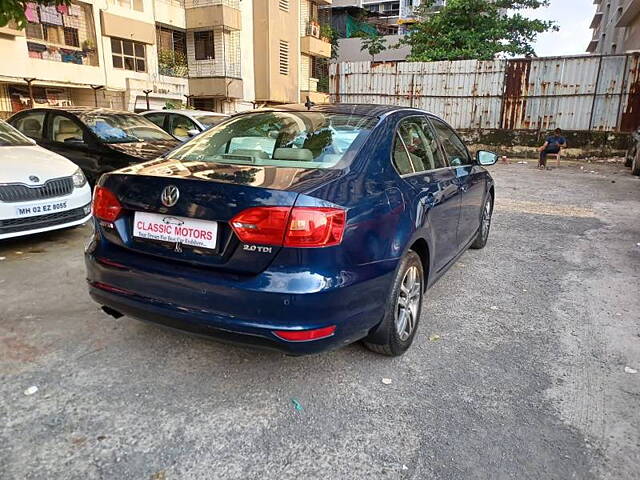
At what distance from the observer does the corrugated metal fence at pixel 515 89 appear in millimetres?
14083

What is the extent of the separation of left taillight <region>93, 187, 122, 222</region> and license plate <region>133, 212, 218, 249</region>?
165mm

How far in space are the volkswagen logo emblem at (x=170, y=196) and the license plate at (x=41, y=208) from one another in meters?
3.06

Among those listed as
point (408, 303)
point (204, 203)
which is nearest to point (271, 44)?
point (408, 303)

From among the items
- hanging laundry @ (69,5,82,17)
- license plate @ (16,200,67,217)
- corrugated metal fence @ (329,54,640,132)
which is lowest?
license plate @ (16,200,67,217)

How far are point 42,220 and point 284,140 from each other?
3217 mm

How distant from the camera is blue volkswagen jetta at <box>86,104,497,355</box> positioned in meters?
2.18

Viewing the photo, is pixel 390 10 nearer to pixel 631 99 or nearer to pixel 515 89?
pixel 515 89

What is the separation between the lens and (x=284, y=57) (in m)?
26.9

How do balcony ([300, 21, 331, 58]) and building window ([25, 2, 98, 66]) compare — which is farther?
balcony ([300, 21, 331, 58])

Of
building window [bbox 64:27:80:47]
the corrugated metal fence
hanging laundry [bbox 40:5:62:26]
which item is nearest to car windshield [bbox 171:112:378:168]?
the corrugated metal fence

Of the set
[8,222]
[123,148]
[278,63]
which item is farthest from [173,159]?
[278,63]

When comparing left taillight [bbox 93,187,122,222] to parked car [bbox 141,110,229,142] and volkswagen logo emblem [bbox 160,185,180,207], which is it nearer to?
volkswagen logo emblem [bbox 160,185,180,207]

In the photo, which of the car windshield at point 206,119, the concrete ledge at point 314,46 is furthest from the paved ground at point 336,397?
the concrete ledge at point 314,46

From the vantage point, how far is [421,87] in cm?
1644
